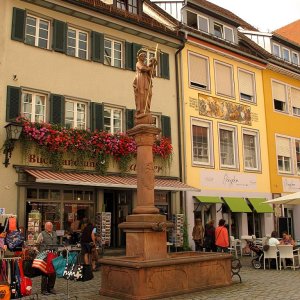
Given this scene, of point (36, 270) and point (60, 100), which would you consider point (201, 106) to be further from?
point (36, 270)

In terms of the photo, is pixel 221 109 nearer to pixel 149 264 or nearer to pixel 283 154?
pixel 283 154

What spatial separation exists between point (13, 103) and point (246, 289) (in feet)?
28.0

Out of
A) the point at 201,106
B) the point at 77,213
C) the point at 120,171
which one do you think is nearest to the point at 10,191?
the point at 77,213

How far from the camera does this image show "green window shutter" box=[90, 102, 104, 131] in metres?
15.8

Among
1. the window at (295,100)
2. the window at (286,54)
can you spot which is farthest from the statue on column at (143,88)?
the window at (286,54)

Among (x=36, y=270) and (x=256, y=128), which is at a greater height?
(x=256, y=128)

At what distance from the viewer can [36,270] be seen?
8531 millimetres

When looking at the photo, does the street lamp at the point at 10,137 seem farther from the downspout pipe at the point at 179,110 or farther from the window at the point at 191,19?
the window at the point at 191,19

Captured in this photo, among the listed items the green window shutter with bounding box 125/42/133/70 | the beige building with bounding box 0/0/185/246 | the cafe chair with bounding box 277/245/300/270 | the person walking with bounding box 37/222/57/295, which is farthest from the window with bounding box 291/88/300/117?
the person walking with bounding box 37/222/57/295

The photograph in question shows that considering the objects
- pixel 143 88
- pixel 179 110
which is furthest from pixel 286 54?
pixel 143 88

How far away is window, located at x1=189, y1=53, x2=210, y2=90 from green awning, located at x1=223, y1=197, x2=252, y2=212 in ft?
15.9

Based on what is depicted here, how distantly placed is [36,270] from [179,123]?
11.0 m

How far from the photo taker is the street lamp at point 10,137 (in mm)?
13039

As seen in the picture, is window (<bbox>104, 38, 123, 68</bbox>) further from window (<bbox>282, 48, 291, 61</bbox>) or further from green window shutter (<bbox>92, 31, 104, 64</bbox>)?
window (<bbox>282, 48, 291, 61</bbox>)
